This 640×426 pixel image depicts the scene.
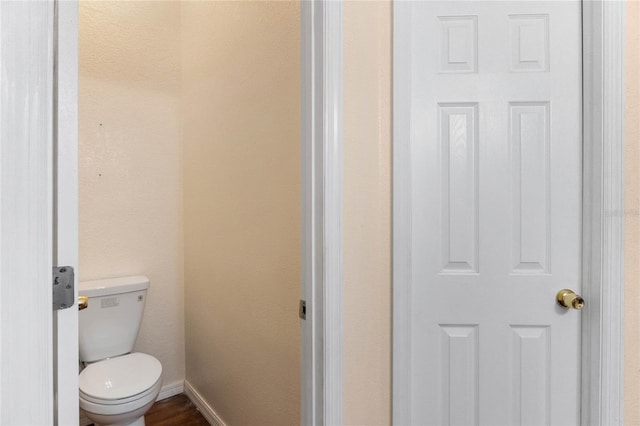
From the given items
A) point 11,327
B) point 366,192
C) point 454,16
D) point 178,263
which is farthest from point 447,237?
point 178,263

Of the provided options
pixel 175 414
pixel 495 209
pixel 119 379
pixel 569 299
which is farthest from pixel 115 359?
pixel 569 299

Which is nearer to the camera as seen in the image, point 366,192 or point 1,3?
point 1,3

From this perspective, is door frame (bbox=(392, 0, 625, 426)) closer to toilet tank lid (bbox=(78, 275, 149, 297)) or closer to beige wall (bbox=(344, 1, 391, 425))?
beige wall (bbox=(344, 1, 391, 425))

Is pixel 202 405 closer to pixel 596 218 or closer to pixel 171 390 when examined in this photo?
pixel 171 390

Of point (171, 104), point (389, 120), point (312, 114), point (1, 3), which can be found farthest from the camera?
point (171, 104)

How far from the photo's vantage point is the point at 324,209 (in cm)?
93

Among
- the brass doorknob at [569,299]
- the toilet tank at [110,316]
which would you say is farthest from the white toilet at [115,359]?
the brass doorknob at [569,299]

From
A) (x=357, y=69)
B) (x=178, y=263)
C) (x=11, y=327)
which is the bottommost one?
(x=178, y=263)

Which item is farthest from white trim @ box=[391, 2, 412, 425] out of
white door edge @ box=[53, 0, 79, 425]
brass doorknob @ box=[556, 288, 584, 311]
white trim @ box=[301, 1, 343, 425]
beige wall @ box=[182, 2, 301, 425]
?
white door edge @ box=[53, 0, 79, 425]

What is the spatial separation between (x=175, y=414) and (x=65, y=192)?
6.33ft

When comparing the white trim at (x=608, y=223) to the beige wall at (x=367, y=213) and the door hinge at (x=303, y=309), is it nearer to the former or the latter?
the beige wall at (x=367, y=213)

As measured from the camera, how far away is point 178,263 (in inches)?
88.0

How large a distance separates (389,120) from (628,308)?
0.93 m

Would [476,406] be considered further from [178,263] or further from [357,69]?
[178,263]
